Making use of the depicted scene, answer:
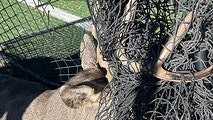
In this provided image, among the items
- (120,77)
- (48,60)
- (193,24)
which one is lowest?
(48,60)

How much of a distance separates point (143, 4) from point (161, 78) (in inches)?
20.9

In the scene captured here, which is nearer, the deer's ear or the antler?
the antler

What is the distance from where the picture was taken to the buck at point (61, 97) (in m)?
3.63

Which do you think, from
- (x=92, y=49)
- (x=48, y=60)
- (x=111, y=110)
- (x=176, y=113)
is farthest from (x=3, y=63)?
(x=176, y=113)

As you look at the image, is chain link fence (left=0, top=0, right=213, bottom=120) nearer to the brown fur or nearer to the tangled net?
the tangled net

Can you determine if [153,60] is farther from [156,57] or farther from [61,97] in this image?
[61,97]

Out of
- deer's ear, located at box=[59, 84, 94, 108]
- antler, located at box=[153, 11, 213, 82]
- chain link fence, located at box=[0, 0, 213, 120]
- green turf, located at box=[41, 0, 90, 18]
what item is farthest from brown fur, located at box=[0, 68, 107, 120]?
green turf, located at box=[41, 0, 90, 18]

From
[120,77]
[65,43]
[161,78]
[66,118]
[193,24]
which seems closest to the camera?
[193,24]

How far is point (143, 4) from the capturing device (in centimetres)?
335

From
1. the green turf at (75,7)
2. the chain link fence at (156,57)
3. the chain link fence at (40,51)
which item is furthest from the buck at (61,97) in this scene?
the green turf at (75,7)

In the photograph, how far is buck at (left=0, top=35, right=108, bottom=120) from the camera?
363 centimetres

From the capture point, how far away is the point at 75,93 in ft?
11.6

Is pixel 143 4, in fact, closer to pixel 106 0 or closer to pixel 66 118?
pixel 106 0

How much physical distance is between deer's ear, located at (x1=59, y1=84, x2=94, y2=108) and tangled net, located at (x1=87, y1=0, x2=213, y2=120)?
0.15 m
